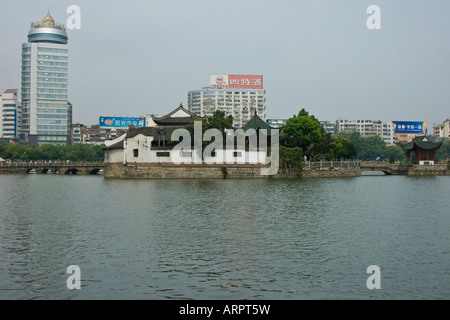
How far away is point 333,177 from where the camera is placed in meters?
67.8

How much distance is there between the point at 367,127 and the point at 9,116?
12791 cm

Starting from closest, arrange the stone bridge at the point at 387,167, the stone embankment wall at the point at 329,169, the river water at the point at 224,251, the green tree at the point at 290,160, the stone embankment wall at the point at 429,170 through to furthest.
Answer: the river water at the point at 224,251 < the green tree at the point at 290,160 < the stone embankment wall at the point at 329,169 < the stone bridge at the point at 387,167 < the stone embankment wall at the point at 429,170

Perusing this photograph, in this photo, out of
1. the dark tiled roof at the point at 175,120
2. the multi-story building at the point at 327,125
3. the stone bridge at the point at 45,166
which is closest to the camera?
the dark tiled roof at the point at 175,120

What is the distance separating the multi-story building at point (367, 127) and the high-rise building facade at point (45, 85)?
100 metres

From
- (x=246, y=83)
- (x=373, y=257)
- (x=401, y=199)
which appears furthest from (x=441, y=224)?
(x=246, y=83)

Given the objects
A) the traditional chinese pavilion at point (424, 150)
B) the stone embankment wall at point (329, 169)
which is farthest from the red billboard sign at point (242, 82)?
the stone embankment wall at point (329, 169)

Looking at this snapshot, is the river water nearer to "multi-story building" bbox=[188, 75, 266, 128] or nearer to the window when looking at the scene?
the window

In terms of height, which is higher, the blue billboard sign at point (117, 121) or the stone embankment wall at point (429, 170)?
the blue billboard sign at point (117, 121)

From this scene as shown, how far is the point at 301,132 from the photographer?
7044 cm

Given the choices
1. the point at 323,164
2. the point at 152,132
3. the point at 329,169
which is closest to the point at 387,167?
the point at 329,169

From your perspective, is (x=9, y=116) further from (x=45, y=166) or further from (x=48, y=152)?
A: (x=45, y=166)

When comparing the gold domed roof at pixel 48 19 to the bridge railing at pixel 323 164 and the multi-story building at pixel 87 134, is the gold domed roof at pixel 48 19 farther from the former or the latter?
the bridge railing at pixel 323 164

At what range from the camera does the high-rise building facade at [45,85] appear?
14988cm
